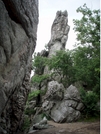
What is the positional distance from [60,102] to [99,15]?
32.9ft

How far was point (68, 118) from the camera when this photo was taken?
12.9m

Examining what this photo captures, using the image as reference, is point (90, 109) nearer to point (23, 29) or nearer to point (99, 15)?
point (99, 15)

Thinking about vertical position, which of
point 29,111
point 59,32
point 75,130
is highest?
point 59,32

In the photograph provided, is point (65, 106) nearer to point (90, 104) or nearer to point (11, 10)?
point (90, 104)

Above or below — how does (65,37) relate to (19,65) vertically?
above

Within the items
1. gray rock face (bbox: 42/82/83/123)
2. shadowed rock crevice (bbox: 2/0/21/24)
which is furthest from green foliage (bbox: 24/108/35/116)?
shadowed rock crevice (bbox: 2/0/21/24)

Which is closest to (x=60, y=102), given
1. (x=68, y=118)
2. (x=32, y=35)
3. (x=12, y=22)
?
(x=68, y=118)

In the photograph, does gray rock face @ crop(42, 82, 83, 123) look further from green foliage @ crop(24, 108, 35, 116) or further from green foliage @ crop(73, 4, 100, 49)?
green foliage @ crop(73, 4, 100, 49)

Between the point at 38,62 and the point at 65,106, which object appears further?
the point at 38,62

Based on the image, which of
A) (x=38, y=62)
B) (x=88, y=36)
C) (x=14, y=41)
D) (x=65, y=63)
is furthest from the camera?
(x=38, y=62)

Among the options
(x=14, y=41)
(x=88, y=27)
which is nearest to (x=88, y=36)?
(x=88, y=27)

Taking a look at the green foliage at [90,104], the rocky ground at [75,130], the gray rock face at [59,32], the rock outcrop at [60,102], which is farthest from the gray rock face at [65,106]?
the gray rock face at [59,32]

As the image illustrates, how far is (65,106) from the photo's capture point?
13.9 meters

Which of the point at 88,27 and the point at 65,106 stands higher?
the point at 88,27
